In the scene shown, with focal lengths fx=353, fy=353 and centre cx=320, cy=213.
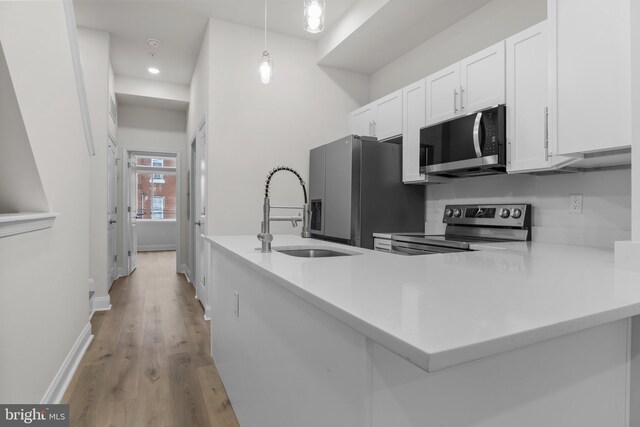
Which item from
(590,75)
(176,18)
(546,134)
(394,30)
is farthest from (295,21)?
(590,75)

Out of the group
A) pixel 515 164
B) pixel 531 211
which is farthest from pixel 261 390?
pixel 531 211

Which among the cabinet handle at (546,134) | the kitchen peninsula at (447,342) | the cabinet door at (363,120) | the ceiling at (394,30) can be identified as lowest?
the kitchen peninsula at (447,342)

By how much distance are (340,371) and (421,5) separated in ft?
9.95

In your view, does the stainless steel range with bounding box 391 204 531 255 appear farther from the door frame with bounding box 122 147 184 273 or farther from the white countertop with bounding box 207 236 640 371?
the door frame with bounding box 122 147 184 273

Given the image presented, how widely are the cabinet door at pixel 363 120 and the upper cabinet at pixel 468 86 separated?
2.68 ft

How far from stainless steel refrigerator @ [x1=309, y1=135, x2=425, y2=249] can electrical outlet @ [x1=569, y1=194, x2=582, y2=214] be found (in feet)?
4.42

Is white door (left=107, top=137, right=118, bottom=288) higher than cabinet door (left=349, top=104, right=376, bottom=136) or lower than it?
lower

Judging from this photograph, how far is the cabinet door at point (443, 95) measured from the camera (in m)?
2.67

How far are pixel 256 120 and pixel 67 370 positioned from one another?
2.59m

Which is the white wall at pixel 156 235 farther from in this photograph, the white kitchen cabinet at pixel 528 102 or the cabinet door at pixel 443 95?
the white kitchen cabinet at pixel 528 102

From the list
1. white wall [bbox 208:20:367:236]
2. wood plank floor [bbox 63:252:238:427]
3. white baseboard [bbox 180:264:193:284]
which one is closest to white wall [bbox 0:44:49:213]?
wood plank floor [bbox 63:252:238:427]

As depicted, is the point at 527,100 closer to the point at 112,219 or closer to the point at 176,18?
the point at 176,18

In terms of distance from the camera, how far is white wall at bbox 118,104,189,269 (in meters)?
5.60

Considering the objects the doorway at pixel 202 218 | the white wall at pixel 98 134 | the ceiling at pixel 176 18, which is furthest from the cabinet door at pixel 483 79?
the white wall at pixel 98 134
